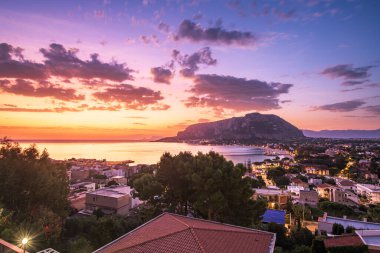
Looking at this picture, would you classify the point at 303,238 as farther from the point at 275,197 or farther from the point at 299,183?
the point at 299,183

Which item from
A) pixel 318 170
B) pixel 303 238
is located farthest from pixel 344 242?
pixel 318 170

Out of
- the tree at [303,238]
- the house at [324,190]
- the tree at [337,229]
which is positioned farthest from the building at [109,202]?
the house at [324,190]

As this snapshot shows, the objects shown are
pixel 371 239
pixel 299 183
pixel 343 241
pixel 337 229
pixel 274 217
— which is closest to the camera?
pixel 371 239

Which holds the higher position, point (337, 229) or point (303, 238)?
point (337, 229)

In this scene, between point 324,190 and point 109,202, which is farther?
point 324,190

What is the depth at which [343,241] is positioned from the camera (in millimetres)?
16359

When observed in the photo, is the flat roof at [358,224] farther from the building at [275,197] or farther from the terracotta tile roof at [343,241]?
the building at [275,197]

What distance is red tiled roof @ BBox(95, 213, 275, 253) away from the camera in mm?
7688

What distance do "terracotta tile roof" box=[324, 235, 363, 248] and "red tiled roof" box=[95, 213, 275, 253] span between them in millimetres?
7895

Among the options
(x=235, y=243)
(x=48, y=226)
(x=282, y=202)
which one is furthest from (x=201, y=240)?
(x=282, y=202)

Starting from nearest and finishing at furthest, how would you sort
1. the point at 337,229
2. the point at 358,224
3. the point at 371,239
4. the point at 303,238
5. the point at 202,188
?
the point at 202,188
the point at 371,239
the point at 303,238
the point at 337,229
the point at 358,224

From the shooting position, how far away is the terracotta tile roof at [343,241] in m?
15.3

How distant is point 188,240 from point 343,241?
12.6 m

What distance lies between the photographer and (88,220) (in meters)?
17.5
